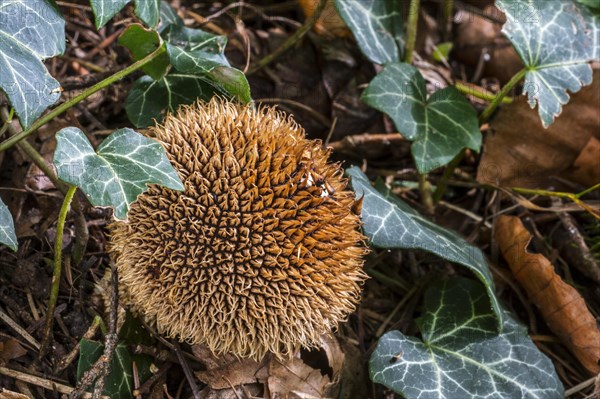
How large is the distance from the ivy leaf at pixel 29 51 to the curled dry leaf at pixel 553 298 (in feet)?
6.03

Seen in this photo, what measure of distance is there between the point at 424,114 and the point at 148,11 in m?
1.17

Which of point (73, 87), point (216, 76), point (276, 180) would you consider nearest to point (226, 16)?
point (73, 87)

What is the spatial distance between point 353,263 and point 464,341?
65 centimetres

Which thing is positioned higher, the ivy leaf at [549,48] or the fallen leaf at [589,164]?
the ivy leaf at [549,48]

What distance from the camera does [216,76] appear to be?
2.18m

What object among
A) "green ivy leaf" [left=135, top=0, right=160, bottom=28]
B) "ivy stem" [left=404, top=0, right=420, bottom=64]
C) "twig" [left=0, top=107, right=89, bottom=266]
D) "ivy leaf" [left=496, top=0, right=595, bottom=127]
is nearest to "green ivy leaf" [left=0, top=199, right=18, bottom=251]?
"twig" [left=0, top=107, right=89, bottom=266]

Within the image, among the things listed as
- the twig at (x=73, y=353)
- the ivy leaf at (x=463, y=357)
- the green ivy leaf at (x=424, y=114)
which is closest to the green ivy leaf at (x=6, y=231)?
the twig at (x=73, y=353)

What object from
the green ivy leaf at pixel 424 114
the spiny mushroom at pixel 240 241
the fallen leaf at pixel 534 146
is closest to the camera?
the spiny mushroom at pixel 240 241

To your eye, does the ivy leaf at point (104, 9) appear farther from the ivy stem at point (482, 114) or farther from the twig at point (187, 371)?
the ivy stem at point (482, 114)

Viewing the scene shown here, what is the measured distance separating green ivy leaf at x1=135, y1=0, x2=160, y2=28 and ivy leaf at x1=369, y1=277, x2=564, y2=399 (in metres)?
1.40

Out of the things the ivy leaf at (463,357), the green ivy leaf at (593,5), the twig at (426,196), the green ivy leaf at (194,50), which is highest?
the green ivy leaf at (593,5)

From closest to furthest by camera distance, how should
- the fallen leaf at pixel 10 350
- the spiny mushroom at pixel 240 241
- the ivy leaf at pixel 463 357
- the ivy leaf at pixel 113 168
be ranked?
1. the ivy leaf at pixel 113 168
2. the spiny mushroom at pixel 240 241
3. the fallen leaf at pixel 10 350
4. the ivy leaf at pixel 463 357

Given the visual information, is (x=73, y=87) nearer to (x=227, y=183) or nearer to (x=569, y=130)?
(x=227, y=183)

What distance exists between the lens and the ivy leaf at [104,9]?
2.03 m
